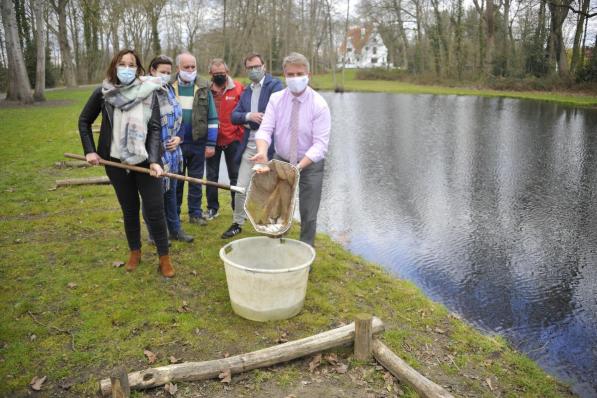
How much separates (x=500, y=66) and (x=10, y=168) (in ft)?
127


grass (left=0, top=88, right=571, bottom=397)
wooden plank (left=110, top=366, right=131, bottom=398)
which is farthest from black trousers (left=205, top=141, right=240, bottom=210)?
wooden plank (left=110, top=366, right=131, bottom=398)

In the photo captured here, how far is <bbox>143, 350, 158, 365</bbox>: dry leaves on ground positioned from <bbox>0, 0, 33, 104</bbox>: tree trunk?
70.3 ft

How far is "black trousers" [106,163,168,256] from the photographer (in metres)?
4.83

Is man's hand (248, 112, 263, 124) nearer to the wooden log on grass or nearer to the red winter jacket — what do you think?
the red winter jacket

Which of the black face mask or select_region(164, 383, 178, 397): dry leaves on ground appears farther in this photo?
the black face mask

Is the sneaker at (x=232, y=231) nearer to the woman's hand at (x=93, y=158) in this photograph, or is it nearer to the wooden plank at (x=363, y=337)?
the woman's hand at (x=93, y=158)

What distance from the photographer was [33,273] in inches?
209

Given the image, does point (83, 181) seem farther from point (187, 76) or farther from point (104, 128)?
point (104, 128)

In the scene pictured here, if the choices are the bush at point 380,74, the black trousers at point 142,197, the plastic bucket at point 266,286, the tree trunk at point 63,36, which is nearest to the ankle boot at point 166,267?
the black trousers at point 142,197

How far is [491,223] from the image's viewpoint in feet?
25.3

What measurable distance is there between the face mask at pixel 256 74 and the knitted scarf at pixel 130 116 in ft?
5.09

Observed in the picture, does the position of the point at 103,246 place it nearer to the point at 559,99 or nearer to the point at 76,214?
the point at 76,214

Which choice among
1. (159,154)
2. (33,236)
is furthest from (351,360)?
(33,236)

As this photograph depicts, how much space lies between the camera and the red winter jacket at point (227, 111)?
638 centimetres
